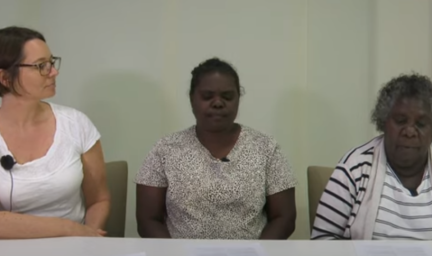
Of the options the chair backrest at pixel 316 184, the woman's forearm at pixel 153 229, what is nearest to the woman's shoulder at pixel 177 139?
the woman's forearm at pixel 153 229

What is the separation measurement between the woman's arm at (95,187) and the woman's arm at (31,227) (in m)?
0.39

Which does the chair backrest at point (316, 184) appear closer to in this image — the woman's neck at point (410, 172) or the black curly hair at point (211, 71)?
the woman's neck at point (410, 172)

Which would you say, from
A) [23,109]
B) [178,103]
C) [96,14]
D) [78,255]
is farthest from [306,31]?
[78,255]

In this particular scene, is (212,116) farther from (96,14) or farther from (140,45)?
(96,14)

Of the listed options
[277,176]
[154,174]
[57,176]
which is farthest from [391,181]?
[57,176]

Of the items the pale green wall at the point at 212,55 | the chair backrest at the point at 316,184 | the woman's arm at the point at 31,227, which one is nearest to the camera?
the woman's arm at the point at 31,227

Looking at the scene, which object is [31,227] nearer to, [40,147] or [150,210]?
[40,147]

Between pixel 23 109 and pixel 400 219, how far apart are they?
4.63 ft

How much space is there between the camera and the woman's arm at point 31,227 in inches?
55.0

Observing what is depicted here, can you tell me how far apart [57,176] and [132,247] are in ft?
1.78

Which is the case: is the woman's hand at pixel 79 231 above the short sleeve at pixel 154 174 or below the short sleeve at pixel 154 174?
below

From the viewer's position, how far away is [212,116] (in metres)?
1.87

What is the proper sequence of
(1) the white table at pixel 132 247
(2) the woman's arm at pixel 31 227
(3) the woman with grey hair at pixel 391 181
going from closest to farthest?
(1) the white table at pixel 132 247, (2) the woman's arm at pixel 31 227, (3) the woman with grey hair at pixel 391 181

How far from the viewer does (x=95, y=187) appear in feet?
6.21
